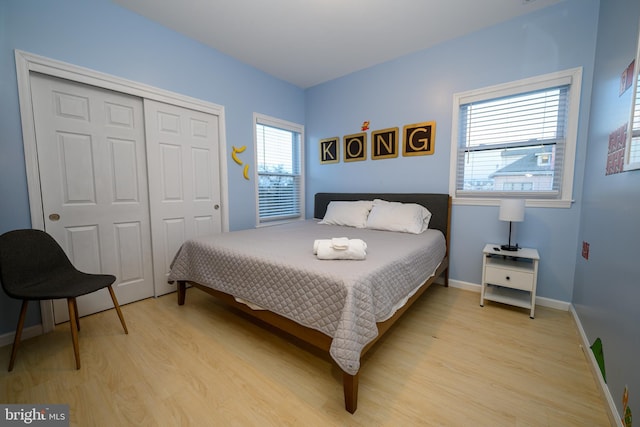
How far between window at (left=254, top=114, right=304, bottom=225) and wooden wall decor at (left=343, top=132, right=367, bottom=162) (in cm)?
85

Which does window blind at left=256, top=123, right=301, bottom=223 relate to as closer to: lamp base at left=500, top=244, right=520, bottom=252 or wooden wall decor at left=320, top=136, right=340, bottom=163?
wooden wall decor at left=320, top=136, right=340, bottom=163

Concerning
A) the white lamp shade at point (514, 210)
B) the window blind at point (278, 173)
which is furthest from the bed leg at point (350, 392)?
the window blind at point (278, 173)

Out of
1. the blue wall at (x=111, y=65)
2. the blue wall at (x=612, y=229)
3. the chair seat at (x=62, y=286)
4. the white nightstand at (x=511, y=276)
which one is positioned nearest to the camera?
the blue wall at (x=612, y=229)

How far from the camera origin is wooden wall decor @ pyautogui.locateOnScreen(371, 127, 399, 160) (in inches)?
124

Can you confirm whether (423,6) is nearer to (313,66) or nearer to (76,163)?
(313,66)

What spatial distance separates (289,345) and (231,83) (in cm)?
302

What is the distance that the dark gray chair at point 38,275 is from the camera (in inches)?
60.2

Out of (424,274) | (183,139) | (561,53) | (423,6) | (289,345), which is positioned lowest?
(289,345)

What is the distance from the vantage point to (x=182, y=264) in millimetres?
2262

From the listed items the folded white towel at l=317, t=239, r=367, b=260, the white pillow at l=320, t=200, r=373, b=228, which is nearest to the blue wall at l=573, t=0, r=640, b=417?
the folded white towel at l=317, t=239, r=367, b=260

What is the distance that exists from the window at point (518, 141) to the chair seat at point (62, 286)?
132 inches

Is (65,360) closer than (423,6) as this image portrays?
Yes

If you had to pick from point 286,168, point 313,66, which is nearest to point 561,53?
point 313,66

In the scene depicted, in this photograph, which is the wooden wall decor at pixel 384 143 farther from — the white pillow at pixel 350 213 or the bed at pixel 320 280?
the bed at pixel 320 280
